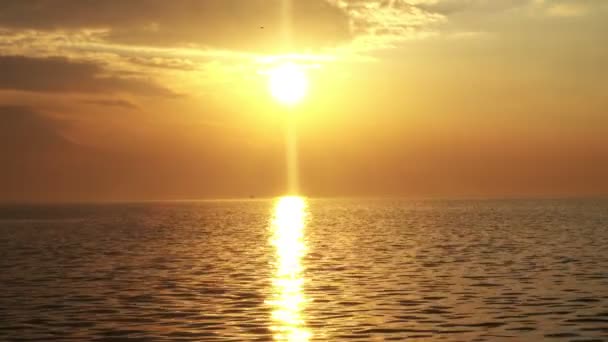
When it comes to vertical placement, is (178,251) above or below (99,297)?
above

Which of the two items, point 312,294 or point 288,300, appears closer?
point 288,300

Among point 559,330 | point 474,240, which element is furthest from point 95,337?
point 474,240

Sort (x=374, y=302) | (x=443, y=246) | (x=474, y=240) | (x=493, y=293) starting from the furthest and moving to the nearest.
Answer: (x=474, y=240) → (x=443, y=246) → (x=493, y=293) → (x=374, y=302)

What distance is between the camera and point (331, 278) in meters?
45.4

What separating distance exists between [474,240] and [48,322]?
174 feet

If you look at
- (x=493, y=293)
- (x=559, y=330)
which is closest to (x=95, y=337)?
(x=559, y=330)

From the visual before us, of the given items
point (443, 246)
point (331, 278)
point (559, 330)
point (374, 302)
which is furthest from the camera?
point (443, 246)

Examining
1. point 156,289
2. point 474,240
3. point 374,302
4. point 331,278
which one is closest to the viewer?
point 374,302

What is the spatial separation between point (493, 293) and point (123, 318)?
17.5 m

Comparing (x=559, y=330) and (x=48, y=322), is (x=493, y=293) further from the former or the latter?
(x=48, y=322)

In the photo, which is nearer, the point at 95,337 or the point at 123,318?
the point at 95,337

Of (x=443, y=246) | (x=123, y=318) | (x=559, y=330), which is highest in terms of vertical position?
(x=443, y=246)

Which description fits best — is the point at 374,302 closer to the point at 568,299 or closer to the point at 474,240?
the point at 568,299

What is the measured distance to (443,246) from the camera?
2729 inches
